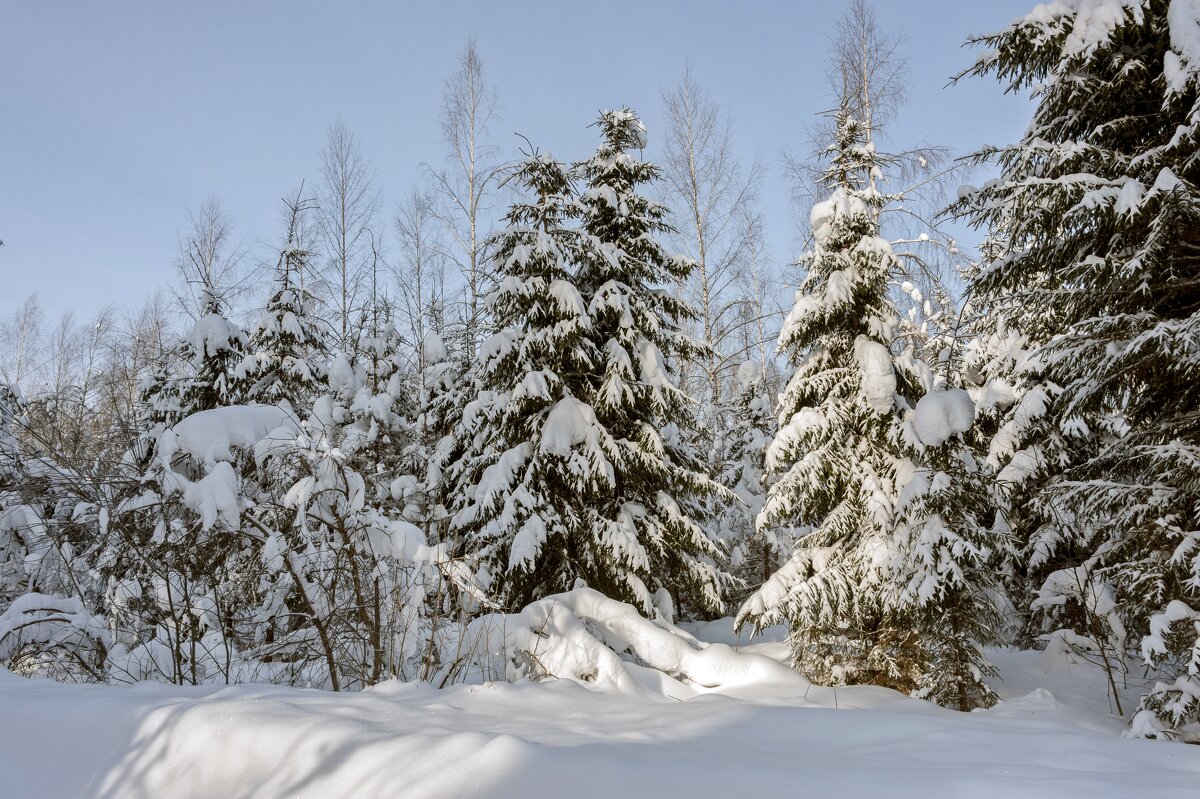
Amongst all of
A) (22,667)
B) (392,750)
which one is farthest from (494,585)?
(392,750)

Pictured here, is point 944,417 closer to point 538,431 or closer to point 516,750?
point 538,431

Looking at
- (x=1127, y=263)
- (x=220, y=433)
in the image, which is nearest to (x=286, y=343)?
(x=220, y=433)

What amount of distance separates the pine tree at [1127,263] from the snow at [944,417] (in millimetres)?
810

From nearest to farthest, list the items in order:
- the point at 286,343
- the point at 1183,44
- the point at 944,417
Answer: the point at 1183,44, the point at 944,417, the point at 286,343

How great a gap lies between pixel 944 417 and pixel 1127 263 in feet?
6.62

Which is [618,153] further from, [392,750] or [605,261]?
[392,750]

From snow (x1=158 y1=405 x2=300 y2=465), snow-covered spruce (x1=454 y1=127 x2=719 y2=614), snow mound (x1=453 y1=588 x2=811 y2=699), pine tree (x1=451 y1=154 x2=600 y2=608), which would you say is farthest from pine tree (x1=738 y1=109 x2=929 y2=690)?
snow (x1=158 y1=405 x2=300 y2=465)

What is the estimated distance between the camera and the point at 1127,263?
215 inches

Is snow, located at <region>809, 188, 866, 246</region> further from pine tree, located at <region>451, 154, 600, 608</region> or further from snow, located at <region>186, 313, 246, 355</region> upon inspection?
snow, located at <region>186, 313, 246, 355</region>

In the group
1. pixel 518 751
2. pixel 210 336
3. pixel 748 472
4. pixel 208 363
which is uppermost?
pixel 210 336

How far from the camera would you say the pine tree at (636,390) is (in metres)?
8.98

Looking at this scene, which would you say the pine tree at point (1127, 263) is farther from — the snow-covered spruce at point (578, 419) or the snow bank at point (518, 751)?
the snow-covered spruce at point (578, 419)

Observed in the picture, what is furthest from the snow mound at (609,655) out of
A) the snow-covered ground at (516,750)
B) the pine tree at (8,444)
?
the pine tree at (8,444)

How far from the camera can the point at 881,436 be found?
25.5 feet
